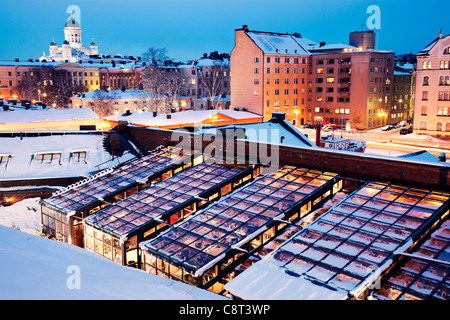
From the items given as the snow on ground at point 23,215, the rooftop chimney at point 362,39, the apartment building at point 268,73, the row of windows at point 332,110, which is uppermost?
the rooftop chimney at point 362,39

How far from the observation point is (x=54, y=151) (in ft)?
94.1

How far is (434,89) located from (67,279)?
59.6 m

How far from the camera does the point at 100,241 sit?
61.2 ft

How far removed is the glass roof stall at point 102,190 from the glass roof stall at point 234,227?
614 centimetres

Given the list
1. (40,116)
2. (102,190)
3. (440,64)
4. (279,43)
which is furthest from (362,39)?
(102,190)

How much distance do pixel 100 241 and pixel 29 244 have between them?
5812mm

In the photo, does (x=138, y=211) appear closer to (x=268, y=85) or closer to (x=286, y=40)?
(x=268, y=85)

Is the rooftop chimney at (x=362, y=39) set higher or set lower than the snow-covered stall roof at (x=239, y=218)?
higher

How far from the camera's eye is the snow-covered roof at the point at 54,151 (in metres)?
26.8

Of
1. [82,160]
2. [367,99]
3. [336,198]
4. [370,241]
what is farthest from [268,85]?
[370,241]

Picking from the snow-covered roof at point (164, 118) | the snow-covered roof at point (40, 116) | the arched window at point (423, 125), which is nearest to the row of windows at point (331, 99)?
the arched window at point (423, 125)

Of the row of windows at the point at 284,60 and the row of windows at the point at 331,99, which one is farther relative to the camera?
the row of windows at the point at 331,99

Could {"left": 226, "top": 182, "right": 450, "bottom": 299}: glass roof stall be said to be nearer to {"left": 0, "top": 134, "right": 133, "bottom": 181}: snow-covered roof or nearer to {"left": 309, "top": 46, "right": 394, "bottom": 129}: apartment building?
{"left": 0, "top": 134, "right": 133, "bottom": 181}: snow-covered roof

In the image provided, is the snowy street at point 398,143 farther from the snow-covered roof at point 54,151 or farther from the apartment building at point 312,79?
the snow-covered roof at point 54,151
